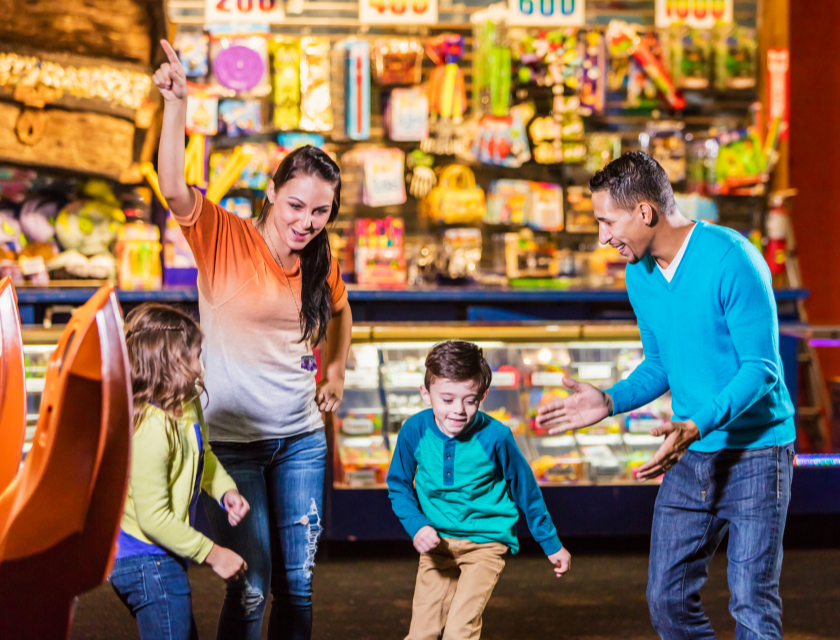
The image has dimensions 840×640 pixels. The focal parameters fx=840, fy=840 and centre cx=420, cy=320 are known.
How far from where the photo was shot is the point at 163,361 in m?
1.90

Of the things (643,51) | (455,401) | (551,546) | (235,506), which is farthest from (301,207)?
(643,51)

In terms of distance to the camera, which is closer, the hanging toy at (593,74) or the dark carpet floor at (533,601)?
the dark carpet floor at (533,601)

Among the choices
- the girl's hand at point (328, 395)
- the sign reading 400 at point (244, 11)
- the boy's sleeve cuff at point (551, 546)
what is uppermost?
the sign reading 400 at point (244, 11)

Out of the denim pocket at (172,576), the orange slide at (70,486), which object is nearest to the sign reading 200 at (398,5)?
the denim pocket at (172,576)

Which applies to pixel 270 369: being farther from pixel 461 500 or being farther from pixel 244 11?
pixel 244 11

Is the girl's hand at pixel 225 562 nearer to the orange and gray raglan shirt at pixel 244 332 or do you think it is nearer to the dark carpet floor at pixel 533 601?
the orange and gray raglan shirt at pixel 244 332

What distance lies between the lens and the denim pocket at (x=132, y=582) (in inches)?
72.4

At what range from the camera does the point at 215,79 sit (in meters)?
5.87

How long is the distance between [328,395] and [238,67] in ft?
13.2

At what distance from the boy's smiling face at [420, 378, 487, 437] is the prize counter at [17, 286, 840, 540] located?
1.80 meters

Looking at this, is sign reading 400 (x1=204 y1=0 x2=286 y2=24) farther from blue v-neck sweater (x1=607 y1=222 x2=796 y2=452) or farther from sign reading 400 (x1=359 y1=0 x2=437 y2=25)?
blue v-neck sweater (x1=607 y1=222 x2=796 y2=452)

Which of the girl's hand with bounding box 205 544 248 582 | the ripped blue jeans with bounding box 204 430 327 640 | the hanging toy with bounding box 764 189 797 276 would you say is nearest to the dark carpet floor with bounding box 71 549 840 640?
the ripped blue jeans with bounding box 204 430 327 640

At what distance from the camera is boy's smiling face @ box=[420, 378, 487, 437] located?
2195 mm

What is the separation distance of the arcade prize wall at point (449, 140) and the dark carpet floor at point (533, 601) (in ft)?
5.41
